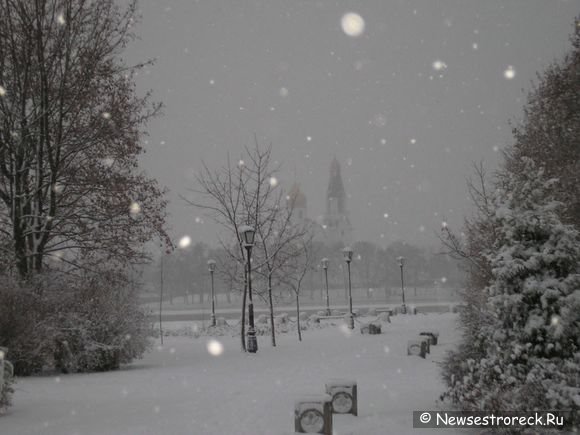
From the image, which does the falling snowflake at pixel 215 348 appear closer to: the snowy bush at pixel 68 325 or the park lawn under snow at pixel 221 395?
the park lawn under snow at pixel 221 395

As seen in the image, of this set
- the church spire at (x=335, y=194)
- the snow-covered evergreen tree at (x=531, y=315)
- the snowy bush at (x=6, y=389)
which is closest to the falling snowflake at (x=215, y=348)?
the snowy bush at (x=6, y=389)

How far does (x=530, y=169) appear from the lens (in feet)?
23.1

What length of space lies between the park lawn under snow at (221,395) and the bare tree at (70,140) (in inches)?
155

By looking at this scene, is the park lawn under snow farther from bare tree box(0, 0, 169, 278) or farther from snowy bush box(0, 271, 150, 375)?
bare tree box(0, 0, 169, 278)

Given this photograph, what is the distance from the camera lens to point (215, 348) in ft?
64.3

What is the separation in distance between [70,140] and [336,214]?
11971 centimetres

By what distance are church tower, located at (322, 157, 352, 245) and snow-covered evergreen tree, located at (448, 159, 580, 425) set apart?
12277 cm

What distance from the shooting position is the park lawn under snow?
267 inches

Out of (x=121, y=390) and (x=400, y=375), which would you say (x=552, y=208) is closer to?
(x=400, y=375)

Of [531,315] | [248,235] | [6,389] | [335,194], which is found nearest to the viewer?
[531,315]

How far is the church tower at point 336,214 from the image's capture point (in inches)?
5177

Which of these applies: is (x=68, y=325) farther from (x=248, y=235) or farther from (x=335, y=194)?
(x=335, y=194)

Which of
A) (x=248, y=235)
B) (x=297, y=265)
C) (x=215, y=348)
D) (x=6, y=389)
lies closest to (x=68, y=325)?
(x=6, y=389)

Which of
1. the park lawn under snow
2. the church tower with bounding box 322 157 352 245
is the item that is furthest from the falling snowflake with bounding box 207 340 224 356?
the church tower with bounding box 322 157 352 245
